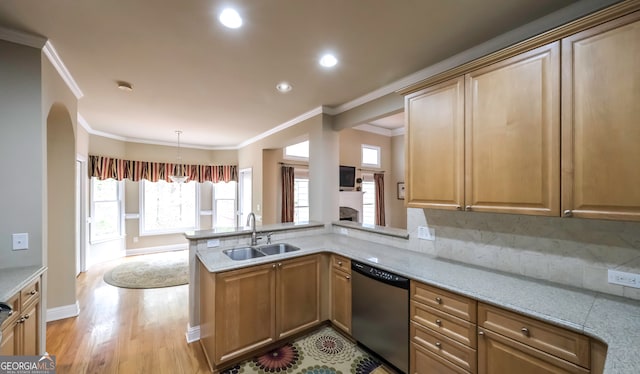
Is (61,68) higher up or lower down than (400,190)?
higher up

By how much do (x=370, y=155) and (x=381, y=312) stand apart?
445 cm

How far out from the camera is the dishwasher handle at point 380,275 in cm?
196

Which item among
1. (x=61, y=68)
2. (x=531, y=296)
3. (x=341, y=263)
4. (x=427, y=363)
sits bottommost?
(x=427, y=363)

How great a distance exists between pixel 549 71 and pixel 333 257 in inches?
88.6

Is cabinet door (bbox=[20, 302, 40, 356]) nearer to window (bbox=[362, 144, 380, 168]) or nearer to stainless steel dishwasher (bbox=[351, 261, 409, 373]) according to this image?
stainless steel dishwasher (bbox=[351, 261, 409, 373])

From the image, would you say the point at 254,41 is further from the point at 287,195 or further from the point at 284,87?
the point at 287,195

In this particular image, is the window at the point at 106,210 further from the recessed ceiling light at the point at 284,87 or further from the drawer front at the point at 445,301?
the drawer front at the point at 445,301

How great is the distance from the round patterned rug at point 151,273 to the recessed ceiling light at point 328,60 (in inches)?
155

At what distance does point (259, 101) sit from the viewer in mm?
3291

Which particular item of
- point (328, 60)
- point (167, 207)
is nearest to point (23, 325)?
point (328, 60)

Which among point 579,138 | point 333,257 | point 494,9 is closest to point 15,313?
point 333,257

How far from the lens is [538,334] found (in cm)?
133

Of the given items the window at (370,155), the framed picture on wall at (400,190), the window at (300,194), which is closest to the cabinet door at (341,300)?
the window at (300,194)

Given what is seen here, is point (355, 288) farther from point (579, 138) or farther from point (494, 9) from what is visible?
point (494, 9)
